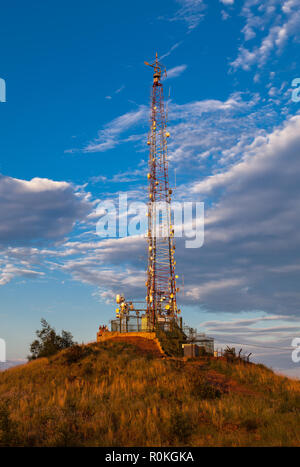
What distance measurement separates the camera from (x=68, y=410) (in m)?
20.0

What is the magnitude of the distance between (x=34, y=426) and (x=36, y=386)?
10919 mm

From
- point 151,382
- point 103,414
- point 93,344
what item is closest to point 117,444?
point 103,414

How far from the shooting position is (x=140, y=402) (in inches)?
827

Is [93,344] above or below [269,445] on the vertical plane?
above

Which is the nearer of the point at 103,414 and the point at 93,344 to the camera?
the point at 103,414

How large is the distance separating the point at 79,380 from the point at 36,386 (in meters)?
2.86

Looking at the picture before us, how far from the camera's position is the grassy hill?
16203mm

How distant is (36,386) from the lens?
27641 mm

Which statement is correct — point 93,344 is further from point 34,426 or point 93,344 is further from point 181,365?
point 34,426

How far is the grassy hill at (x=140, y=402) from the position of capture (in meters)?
16.2
